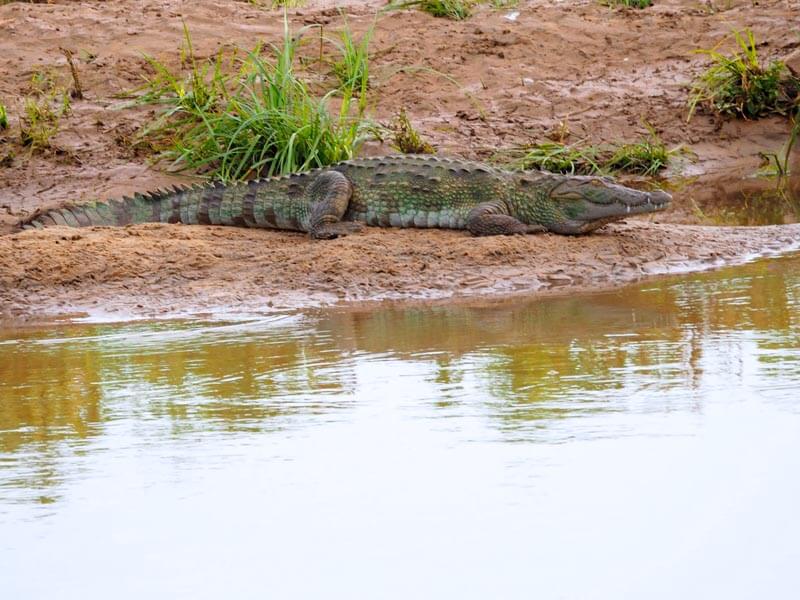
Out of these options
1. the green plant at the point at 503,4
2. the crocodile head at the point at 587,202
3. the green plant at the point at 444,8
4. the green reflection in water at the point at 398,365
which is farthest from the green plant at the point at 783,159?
the green reflection in water at the point at 398,365

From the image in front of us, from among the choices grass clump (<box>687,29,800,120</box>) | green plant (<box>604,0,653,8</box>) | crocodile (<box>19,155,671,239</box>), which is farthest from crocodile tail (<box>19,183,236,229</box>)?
green plant (<box>604,0,653,8</box>)

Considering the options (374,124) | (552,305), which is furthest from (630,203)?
→ (374,124)

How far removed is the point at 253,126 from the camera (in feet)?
29.2

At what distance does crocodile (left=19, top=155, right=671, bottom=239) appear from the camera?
7.61 meters

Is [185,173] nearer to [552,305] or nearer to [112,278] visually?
[112,278]

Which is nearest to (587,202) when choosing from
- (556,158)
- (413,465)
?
(556,158)

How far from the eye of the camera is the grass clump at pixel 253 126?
8789 millimetres

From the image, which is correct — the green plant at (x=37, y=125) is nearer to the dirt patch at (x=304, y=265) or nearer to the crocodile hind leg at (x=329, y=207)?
the dirt patch at (x=304, y=265)

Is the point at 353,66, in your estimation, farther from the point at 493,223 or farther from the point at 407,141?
the point at 493,223

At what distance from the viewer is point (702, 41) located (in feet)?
39.1

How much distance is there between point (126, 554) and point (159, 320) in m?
3.22

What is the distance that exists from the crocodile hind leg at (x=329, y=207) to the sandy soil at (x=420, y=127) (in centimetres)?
18

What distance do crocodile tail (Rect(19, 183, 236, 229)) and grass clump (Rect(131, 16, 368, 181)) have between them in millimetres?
661

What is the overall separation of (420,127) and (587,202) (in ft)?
9.10
